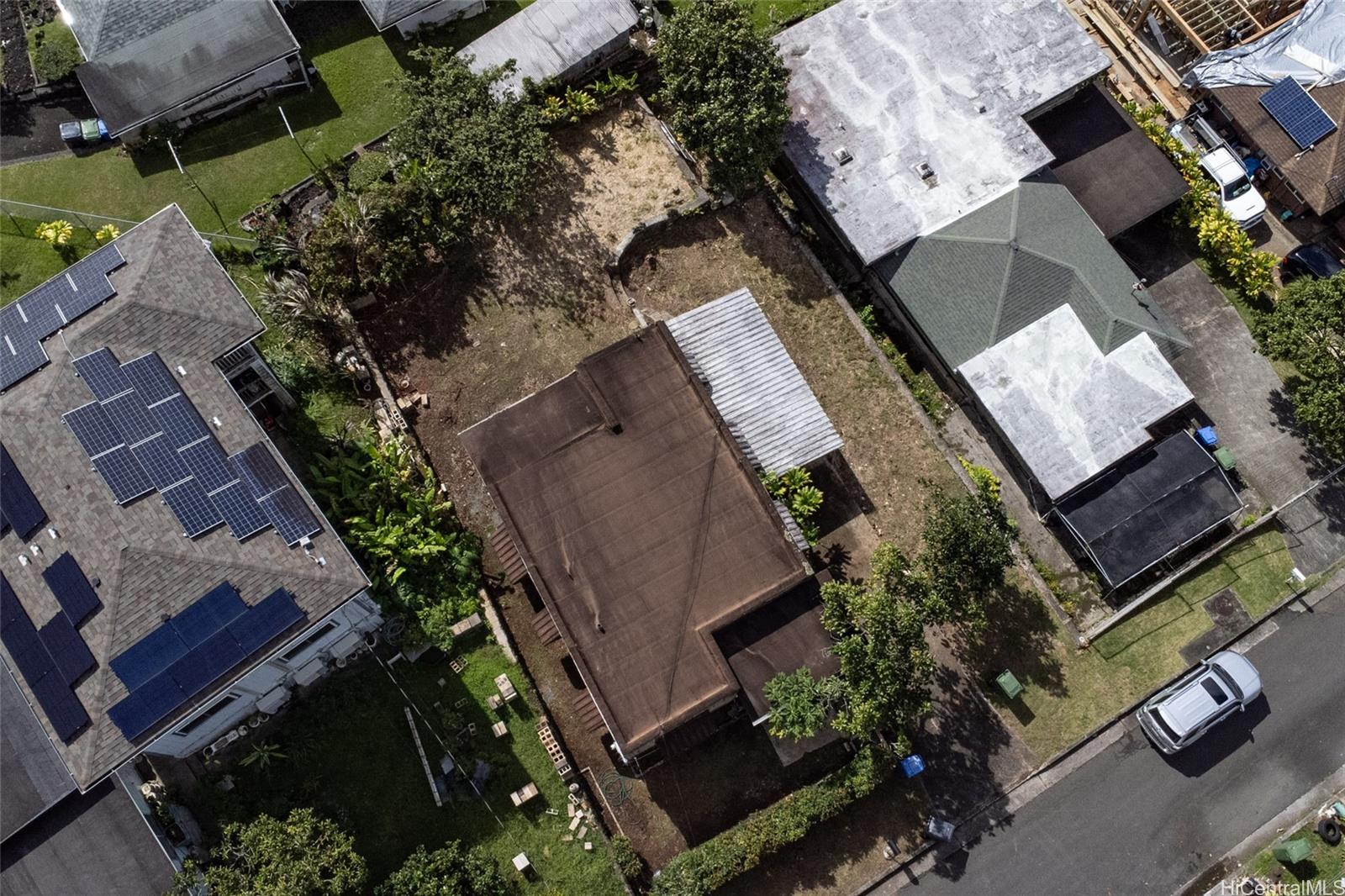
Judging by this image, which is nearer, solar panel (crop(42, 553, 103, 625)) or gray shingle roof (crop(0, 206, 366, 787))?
gray shingle roof (crop(0, 206, 366, 787))

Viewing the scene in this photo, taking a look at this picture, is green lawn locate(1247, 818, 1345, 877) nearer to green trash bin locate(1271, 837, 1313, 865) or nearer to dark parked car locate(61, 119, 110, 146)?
green trash bin locate(1271, 837, 1313, 865)

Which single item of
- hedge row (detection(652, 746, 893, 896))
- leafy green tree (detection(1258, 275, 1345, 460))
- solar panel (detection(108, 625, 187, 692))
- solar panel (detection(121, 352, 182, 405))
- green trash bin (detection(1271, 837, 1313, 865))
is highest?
solar panel (detection(121, 352, 182, 405))

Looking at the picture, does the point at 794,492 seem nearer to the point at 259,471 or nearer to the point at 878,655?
the point at 878,655

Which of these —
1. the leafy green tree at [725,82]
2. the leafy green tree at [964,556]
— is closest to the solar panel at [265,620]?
the leafy green tree at [964,556]

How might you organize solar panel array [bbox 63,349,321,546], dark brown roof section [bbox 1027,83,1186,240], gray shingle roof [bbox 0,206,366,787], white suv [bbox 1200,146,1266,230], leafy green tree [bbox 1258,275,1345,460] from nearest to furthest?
1. gray shingle roof [bbox 0,206,366,787]
2. solar panel array [bbox 63,349,321,546]
3. leafy green tree [bbox 1258,275,1345,460]
4. dark brown roof section [bbox 1027,83,1186,240]
5. white suv [bbox 1200,146,1266,230]

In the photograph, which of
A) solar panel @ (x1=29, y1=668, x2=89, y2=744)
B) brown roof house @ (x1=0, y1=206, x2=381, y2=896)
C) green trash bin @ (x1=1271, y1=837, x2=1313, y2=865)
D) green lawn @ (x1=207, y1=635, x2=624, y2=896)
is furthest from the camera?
green trash bin @ (x1=1271, y1=837, x2=1313, y2=865)

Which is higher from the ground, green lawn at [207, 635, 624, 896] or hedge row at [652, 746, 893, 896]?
green lawn at [207, 635, 624, 896]

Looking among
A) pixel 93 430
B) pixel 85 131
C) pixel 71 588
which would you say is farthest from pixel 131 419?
pixel 85 131

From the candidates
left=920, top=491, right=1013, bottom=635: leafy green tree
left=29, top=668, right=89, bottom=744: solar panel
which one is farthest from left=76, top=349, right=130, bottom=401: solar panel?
left=920, top=491, right=1013, bottom=635: leafy green tree
